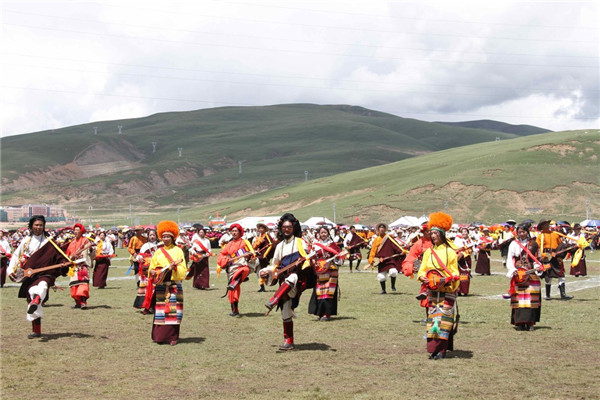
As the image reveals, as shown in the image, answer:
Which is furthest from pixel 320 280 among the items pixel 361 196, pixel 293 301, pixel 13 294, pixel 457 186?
pixel 361 196

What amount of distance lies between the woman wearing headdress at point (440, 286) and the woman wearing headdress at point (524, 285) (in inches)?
136

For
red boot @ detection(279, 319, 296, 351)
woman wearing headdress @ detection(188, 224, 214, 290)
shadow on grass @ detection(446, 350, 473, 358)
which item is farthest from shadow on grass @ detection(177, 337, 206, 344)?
woman wearing headdress @ detection(188, 224, 214, 290)

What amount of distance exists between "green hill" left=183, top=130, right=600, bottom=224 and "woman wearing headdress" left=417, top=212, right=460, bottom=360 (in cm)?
8076

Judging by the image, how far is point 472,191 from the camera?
9888 cm

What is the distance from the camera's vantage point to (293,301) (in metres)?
12.2

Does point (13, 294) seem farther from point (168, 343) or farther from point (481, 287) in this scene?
point (481, 287)

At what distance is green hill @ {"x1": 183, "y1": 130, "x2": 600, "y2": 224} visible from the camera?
305 ft

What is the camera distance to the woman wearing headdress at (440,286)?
433 inches

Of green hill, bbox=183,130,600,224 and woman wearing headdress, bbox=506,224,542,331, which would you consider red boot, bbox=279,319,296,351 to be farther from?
green hill, bbox=183,130,600,224

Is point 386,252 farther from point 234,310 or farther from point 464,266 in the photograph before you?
point 234,310

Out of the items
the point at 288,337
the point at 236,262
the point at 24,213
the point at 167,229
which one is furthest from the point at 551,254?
the point at 24,213

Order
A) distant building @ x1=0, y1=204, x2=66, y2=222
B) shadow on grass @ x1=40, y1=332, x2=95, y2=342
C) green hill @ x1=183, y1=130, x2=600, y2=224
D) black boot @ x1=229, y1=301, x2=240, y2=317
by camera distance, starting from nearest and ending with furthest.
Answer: shadow on grass @ x1=40, y1=332, x2=95, y2=342 → black boot @ x1=229, y1=301, x2=240, y2=317 → green hill @ x1=183, y1=130, x2=600, y2=224 → distant building @ x1=0, y1=204, x2=66, y2=222

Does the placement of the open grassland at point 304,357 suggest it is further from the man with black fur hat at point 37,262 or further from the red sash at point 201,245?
the red sash at point 201,245

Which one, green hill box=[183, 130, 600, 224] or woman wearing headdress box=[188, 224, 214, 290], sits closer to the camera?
woman wearing headdress box=[188, 224, 214, 290]
